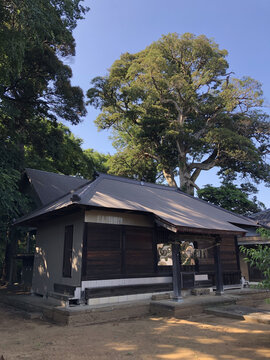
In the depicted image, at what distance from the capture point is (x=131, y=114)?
99.6 feet

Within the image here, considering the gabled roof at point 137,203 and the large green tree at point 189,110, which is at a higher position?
the large green tree at point 189,110

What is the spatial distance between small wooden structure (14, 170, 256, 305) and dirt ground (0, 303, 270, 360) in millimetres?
1546

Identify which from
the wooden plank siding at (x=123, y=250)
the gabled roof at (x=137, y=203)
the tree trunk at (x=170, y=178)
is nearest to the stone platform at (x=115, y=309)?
the wooden plank siding at (x=123, y=250)

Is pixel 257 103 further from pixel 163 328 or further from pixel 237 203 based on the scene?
pixel 163 328

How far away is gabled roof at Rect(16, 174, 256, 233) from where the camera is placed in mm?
9414

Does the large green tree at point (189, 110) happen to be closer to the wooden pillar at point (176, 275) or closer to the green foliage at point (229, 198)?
the green foliage at point (229, 198)

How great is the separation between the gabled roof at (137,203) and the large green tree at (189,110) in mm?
13391

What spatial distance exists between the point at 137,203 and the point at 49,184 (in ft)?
31.9

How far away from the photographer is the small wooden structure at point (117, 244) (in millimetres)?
9344

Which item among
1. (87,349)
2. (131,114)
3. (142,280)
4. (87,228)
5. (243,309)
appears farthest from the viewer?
Answer: (131,114)

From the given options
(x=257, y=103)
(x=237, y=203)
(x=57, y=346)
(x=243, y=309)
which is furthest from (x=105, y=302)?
(x=257, y=103)

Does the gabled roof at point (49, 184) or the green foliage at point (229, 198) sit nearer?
the gabled roof at point (49, 184)

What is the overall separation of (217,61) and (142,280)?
26505mm

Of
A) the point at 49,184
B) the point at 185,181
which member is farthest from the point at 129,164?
the point at 49,184
